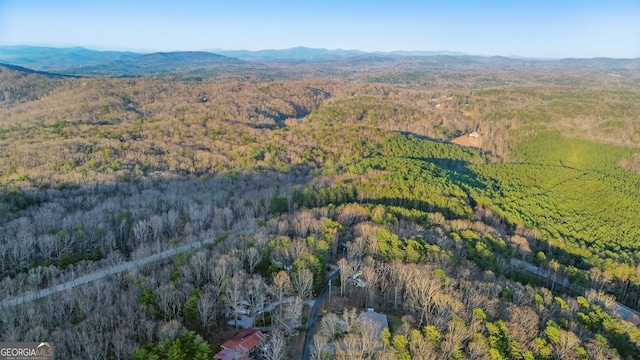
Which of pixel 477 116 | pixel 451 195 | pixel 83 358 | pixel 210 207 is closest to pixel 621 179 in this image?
pixel 451 195

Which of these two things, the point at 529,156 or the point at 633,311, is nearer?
the point at 633,311

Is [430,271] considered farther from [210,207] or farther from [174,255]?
[210,207]

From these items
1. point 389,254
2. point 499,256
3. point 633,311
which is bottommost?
point 633,311

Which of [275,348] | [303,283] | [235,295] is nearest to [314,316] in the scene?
[303,283]

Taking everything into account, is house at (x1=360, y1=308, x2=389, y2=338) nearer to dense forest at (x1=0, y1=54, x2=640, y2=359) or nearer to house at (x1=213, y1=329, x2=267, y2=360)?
dense forest at (x1=0, y1=54, x2=640, y2=359)

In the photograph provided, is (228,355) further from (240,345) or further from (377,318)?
(377,318)

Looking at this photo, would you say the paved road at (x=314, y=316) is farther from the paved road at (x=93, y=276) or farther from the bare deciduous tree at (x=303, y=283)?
the paved road at (x=93, y=276)

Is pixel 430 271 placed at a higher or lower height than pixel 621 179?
higher
